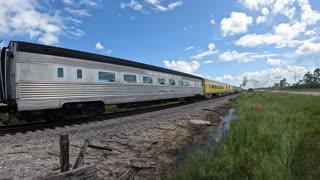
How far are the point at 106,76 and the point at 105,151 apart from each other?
732cm

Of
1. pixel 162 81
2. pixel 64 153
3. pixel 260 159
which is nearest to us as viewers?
pixel 64 153

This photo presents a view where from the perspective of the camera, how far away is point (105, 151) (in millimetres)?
8250

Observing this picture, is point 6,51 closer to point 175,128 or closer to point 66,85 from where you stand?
point 66,85

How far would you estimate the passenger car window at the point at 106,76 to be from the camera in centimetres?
1465

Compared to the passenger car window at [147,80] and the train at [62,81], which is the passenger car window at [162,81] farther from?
the train at [62,81]

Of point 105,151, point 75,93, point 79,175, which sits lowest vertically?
point 105,151

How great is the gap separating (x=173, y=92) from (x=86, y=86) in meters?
12.3

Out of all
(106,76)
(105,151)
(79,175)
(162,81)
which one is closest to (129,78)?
(106,76)

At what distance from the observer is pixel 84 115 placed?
13.9 m

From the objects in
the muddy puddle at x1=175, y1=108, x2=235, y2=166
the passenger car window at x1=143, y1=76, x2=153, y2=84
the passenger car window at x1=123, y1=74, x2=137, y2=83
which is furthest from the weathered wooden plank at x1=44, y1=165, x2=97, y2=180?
the passenger car window at x1=143, y1=76, x2=153, y2=84

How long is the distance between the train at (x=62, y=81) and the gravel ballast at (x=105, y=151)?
1431 millimetres

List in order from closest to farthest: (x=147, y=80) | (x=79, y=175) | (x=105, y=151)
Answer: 1. (x=79, y=175)
2. (x=105, y=151)
3. (x=147, y=80)

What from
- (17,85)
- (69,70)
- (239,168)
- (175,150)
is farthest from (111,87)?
(239,168)

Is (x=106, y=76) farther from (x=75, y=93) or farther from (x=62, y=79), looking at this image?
(x=62, y=79)
